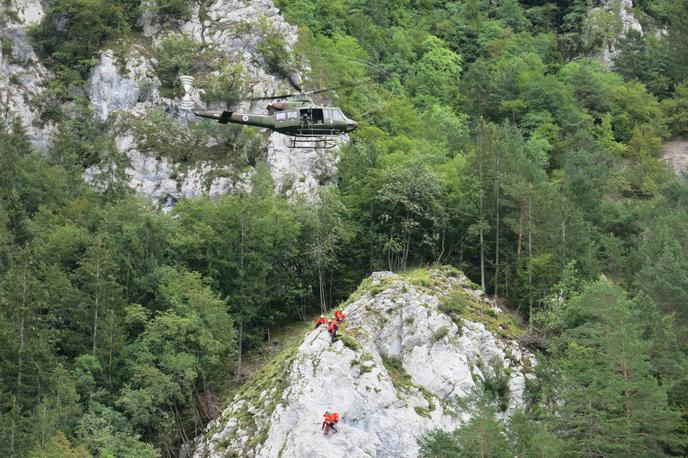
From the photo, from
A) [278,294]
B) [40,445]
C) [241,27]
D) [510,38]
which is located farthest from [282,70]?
[40,445]

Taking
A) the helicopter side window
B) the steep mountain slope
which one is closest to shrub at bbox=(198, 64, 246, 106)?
the steep mountain slope

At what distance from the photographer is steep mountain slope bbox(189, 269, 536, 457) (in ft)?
121

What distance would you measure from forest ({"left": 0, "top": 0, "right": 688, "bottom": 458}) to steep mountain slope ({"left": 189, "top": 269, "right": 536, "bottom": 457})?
2352 millimetres

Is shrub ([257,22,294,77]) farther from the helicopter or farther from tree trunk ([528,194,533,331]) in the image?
the helicopter

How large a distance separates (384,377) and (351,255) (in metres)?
11.6

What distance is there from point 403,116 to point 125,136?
17.3 meters

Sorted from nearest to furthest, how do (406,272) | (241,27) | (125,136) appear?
1. (406,272)
2. (125,136)
3. (241,27)

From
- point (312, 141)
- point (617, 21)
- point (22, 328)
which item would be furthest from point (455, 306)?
point (617, 21)

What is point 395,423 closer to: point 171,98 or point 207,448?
point 207,448

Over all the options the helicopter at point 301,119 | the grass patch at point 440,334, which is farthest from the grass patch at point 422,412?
the helicopter at point 301,119

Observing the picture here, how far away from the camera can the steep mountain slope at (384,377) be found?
1453 inches

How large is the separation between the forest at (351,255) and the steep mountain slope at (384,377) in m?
2.35

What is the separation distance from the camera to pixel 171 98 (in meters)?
61.0

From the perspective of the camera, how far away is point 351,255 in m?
49.5
